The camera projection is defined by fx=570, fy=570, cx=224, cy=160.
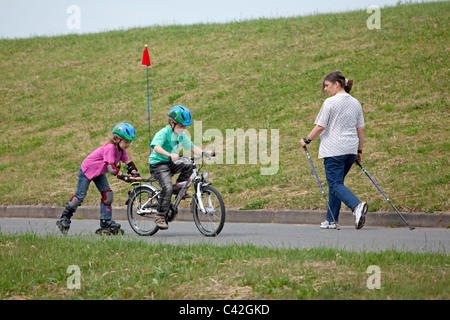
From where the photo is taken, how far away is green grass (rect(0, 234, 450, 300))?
175 inches

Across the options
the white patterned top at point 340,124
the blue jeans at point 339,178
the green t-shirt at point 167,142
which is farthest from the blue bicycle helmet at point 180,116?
the blue jeans at point 339,178

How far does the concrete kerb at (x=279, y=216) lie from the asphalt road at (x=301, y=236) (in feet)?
1.10

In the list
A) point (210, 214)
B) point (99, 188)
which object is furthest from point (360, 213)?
point (99, 188)

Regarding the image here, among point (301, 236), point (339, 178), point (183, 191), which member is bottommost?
point (301, 236)

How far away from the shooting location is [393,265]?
16.9 feet

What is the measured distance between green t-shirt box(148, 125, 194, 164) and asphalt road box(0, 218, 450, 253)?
1222 mm

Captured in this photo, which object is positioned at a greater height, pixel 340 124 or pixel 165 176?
pixel 340 124

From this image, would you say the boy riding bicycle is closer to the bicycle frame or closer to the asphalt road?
the bicycle frame

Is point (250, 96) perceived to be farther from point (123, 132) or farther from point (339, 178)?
point (339, 178)

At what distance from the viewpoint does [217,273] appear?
16.8 ft

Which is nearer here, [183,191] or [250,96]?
[183,191]

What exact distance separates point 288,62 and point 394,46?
4.11 meters

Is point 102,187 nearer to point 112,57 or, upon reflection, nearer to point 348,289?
point 348,289

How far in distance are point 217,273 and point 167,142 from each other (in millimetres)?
3903
